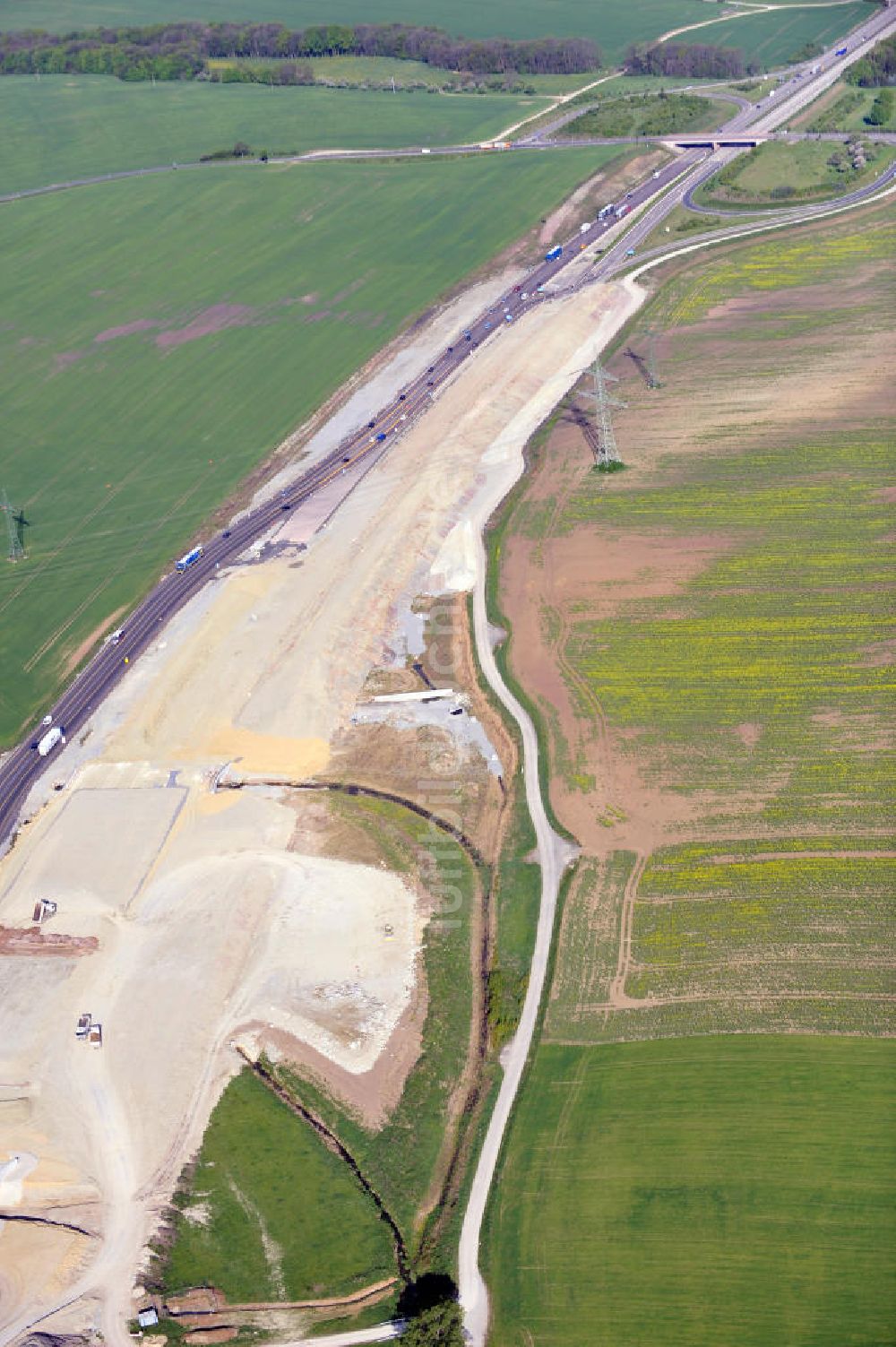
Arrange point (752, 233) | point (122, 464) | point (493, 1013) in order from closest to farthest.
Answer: point (493, 1013) → point (122, 464) → point (752, 233)

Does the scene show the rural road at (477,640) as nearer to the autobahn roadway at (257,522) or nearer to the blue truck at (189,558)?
the autobahn roadway at (257,522)

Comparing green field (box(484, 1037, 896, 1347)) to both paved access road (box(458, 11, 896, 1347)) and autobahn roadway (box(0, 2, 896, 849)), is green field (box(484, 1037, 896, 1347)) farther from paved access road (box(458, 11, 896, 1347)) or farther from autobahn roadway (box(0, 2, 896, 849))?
autobahn roadway (box(0, 2, 896, 849))

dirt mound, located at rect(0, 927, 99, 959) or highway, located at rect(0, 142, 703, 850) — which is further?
highway, located at rect(0, 142, 703, 850)

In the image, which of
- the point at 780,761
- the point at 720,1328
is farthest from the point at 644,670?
the point at 720,1328

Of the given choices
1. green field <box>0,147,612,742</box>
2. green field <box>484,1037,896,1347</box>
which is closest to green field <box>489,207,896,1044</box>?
green field <box>484,1037,896,1347</box>

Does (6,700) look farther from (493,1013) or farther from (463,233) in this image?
(463,233)

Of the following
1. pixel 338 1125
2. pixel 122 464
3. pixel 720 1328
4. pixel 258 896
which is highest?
pixel 122 464
